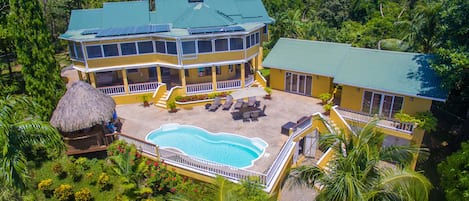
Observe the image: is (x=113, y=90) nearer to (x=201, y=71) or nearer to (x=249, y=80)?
(x=201, y=71)

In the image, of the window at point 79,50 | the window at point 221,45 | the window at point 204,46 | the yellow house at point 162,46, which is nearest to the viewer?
the window at point 79,50

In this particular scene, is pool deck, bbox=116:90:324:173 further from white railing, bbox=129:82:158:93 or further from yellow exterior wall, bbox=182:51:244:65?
yellow exterior wall, bbox=182:51:244:65

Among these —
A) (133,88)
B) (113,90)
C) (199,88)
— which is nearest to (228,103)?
(199,88)

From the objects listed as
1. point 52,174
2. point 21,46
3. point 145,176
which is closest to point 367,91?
point 145,176

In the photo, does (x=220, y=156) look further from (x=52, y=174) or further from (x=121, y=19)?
(x=121, y=19)

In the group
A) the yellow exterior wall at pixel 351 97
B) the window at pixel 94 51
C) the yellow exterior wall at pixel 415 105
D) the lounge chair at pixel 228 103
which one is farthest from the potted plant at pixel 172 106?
the yellow exterior wall at pixel 415 105

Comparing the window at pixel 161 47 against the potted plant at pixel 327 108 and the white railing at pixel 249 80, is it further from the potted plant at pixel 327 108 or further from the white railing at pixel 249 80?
the potted plant at pixel 327 108
